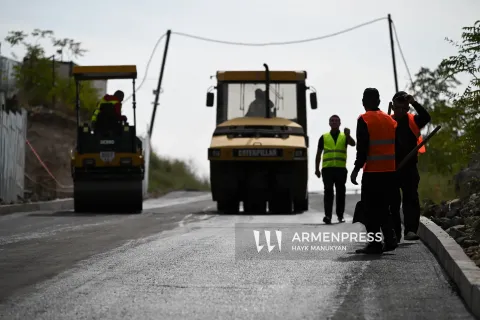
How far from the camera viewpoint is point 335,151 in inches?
655

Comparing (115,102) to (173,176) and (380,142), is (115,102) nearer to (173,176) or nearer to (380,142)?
(380,142)

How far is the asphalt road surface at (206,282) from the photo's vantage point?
22.0 ft

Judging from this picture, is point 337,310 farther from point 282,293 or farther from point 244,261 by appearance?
point 244,261

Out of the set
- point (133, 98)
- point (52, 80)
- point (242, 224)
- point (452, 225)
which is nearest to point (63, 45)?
point (52, 80)

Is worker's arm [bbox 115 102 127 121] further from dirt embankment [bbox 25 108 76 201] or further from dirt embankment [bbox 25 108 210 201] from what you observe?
dirt embankment [bbox 25 108 76 201]

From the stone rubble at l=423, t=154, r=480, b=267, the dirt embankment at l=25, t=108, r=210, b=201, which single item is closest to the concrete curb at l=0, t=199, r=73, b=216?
the dirt embankment at l=25, t=108, r=210, b=201

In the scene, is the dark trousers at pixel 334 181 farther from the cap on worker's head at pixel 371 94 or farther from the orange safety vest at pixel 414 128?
the cap on worker's head at pixel 371 94

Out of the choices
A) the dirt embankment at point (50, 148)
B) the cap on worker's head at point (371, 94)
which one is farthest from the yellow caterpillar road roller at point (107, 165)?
the dirt embankment at point (50, 148)

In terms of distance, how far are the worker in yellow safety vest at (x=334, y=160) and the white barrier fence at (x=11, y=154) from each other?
8.50 m

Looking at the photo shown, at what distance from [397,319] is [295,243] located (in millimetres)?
5255

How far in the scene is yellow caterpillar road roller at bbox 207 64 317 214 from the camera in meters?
19.7

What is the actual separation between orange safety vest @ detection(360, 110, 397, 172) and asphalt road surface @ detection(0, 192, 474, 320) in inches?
36.4

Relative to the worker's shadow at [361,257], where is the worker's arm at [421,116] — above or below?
above

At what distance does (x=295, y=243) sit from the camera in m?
11.7
